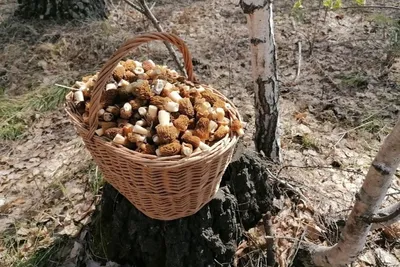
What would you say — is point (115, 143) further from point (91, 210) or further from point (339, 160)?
point (339, 160)

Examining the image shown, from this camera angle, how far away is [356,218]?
142cm

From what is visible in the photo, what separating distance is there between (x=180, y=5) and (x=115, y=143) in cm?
312

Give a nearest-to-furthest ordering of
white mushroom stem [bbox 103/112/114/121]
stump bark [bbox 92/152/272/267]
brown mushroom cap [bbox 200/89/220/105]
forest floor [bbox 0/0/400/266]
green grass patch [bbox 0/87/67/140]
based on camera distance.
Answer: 1. white mushroom stem [bbox 103/112/114/121]
2. brown mushroom cap [bbox 200/89/220/105]
3. stump bark [bbox 92/152/272/267]
4. forest floor [bbox 0/0/400/266]
5. green grass patch [bbox 0/87/67/140]

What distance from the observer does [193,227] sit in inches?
66.8

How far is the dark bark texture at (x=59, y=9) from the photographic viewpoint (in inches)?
153

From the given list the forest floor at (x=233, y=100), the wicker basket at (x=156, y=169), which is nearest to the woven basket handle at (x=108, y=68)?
the wicker basket at (x=156, y=169)

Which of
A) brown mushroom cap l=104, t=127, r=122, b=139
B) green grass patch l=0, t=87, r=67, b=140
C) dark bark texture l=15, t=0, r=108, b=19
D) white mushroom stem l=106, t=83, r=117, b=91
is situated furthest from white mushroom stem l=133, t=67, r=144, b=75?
dark bark texture l=15, t=0, r=108, b=19

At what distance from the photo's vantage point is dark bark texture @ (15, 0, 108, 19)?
153 inches

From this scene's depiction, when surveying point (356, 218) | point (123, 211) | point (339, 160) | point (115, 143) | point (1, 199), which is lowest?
point (1, 199)

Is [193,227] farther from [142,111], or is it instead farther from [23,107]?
[23,107]

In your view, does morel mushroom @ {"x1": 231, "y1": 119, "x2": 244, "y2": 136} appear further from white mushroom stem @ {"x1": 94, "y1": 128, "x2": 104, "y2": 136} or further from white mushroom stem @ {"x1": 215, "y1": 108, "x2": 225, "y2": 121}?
white mushroom stem @ {"x1": 94, "y1": 128, "x2": 104, "y2": 136}

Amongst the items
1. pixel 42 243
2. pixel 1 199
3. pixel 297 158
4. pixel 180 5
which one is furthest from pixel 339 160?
pixel 180 5

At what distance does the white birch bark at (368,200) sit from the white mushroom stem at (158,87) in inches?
31.3

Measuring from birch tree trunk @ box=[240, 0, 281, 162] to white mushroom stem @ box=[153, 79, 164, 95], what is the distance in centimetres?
50
